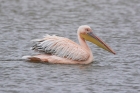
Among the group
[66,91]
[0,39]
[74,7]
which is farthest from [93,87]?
[74,7]

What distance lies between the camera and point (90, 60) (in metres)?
11.1

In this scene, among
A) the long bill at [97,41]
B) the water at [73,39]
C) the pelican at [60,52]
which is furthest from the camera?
the long bill at [97,41]

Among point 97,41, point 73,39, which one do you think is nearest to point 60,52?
point 97,41

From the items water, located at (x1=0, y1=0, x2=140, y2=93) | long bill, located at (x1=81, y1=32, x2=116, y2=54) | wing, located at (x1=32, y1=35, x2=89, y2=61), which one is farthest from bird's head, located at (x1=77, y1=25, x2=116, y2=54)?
wing, located at (x1=32, y1=35, x2=89, y2=61)

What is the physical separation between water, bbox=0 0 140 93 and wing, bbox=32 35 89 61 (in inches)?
10.0

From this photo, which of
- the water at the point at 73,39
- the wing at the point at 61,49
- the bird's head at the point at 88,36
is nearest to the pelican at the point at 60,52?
the wing at the point at 61,49

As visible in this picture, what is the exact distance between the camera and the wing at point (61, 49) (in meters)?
11.0

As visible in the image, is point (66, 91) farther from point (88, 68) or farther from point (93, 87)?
point (88, 68)

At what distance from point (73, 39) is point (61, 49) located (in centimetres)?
252

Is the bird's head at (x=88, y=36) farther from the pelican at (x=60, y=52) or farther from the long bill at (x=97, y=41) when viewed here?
the pelican at (x=60, y=52)

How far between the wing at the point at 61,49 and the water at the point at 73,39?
254mm

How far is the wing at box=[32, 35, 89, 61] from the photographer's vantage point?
1098cm

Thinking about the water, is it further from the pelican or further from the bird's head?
the bird's head

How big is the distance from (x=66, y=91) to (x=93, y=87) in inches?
20.5
